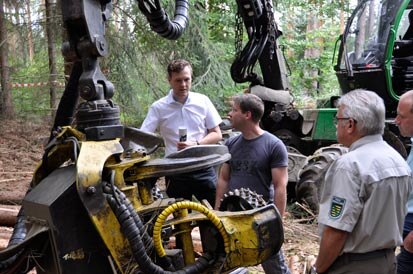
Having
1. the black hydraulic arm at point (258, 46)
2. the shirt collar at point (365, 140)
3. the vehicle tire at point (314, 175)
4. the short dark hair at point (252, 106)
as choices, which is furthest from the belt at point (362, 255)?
the black hydraulic arm at point (258, 46)

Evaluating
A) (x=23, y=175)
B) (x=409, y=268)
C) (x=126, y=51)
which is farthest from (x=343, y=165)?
(x=126, y=51)

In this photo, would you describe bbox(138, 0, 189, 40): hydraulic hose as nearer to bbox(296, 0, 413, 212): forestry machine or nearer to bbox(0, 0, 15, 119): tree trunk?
bbox(296, 0, 413, 212): forestry machine

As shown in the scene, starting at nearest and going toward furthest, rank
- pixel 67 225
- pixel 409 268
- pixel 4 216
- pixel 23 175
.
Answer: pixel 67 225 < pixel 409 268 < pixel 4 216 < pixel 23 175

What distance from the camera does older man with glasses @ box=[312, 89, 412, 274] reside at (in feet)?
8.77

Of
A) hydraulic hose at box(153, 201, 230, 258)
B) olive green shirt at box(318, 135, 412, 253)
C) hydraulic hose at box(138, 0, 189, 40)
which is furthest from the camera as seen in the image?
hydraulic hose at box(138, 0, 189, 40)

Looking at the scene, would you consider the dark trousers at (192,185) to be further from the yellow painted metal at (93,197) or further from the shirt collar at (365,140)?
the yellow painted metal at (93,197)

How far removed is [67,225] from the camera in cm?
232

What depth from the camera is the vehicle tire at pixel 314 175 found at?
20.0 ft

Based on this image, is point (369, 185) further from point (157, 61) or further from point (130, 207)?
point (157, 61)

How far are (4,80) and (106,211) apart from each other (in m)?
10.8

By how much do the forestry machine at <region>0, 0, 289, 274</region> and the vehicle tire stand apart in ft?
11.3

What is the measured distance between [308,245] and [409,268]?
1.81 metres

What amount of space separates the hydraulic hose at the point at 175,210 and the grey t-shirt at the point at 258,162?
1.64 metres

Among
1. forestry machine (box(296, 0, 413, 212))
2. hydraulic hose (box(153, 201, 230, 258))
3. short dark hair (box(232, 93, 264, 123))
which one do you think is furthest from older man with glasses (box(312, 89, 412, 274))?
forestry machine (box(296, 0, 413, 212))
